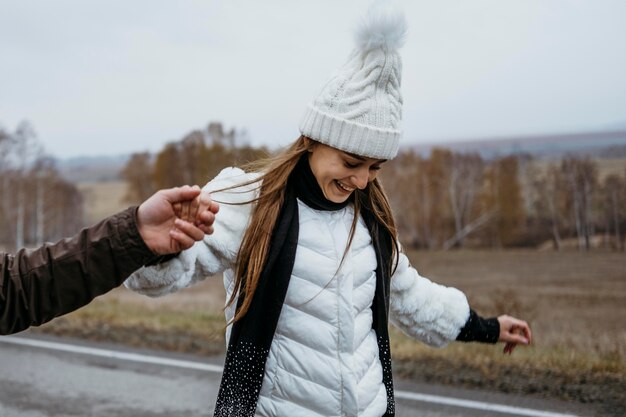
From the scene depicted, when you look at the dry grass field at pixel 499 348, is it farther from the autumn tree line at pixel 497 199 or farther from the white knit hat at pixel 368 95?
the autumn tree line at pixel 497 199

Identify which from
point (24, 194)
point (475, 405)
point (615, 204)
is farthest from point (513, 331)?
point (24, 194)

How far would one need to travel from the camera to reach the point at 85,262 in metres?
1.68

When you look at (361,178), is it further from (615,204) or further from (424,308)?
(615,204)

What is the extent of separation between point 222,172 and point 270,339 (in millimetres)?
610

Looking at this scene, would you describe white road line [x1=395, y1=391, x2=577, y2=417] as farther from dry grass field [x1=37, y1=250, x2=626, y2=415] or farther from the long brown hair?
the long brown hair

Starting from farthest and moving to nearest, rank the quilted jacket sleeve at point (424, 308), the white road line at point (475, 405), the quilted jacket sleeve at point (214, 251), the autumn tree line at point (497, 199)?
the autumn tree line at point (497, 199) < the white road line at point (475, 405) < the quilted jacket sleeve at point (424, 308) < the quilted jacket sleeve at point (214, 251)

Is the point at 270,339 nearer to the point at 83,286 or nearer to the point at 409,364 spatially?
the point at 83,286

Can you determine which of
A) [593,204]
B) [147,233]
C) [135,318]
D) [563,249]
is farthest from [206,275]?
[563,249]

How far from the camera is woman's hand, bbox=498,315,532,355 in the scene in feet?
10.1

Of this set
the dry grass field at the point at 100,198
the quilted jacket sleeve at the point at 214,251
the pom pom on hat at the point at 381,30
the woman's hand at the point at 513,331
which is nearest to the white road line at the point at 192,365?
the woman's hand at the point at 513,331

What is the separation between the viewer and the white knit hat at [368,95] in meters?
2.53

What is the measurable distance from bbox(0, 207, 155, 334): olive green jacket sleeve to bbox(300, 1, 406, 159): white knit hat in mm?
1021

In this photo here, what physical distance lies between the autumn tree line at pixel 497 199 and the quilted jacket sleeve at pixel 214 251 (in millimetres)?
14708

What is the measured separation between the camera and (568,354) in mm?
5836
